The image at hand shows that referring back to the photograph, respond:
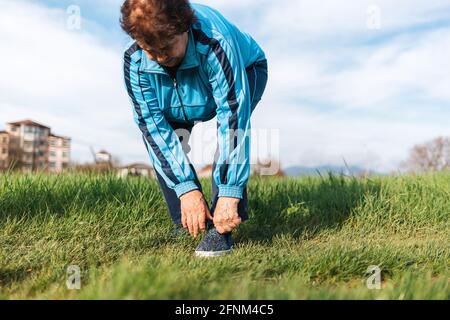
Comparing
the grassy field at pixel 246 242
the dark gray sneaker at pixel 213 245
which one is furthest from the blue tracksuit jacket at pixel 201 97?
the grassy field at pixel 246 242

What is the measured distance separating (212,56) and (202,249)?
107cm

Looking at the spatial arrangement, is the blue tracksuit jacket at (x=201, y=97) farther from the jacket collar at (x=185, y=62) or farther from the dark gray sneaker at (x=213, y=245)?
the dark gray sneaker at (x=213, y=245)

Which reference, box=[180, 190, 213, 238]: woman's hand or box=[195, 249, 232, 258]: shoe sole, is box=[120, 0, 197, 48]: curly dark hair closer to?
box=[180, 190, 213, 238]: woman's hand

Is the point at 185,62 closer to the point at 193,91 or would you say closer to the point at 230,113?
the point at 193,91

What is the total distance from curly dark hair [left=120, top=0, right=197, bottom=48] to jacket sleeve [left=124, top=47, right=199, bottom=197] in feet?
1.21

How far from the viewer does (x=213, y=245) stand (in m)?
2.74

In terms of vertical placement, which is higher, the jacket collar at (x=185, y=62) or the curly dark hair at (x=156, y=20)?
the curly dark hair at (x=156, y=20)

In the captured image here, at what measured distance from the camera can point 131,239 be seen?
3.13 m


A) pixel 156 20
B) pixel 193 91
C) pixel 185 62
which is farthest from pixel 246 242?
pixel 156 20

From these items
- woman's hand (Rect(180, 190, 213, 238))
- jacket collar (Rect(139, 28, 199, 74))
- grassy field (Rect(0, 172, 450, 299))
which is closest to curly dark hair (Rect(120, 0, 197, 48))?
jacket collar (Rect(139, 28, 199, 74))

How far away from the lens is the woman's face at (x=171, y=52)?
7.55 feet

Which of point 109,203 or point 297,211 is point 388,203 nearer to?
point 297,211

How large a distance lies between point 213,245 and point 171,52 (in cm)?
109
